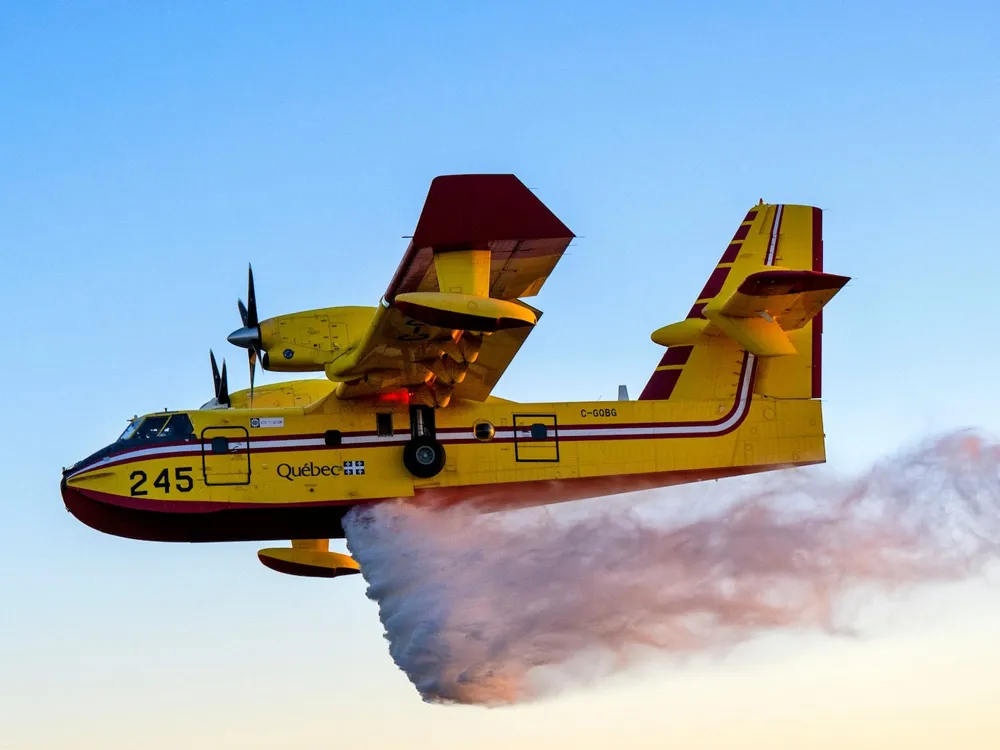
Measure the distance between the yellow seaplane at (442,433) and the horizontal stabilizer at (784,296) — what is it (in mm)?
27

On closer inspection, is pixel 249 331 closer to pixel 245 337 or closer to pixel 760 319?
pixel 245 337

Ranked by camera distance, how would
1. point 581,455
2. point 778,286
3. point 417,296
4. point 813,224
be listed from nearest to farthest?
point 417,296 → point 778,286 → point 581,455 → point 813,224

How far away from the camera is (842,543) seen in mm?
21547

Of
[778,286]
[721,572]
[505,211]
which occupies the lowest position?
[721,572]

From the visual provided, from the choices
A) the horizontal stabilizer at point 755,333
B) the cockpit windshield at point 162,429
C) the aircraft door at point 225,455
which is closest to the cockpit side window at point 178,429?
the cockpit windshield at point 162,429

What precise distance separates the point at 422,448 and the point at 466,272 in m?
4.53

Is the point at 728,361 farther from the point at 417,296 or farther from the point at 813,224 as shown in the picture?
the point at 417,296

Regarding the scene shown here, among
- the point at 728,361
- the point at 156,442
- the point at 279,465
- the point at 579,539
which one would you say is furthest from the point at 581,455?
the point at 156,442

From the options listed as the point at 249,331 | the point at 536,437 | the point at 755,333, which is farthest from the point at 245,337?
the point at 755,333

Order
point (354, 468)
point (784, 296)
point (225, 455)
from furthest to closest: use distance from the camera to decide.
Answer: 1. point (354, 468)
2. point (225, 455)
3. point (784, 296)

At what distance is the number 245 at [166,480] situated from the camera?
842 inches

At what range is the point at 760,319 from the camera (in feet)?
70.0

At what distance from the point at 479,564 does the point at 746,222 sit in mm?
6683

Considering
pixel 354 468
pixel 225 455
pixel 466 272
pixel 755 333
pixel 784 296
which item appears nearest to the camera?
pixel 466 272
